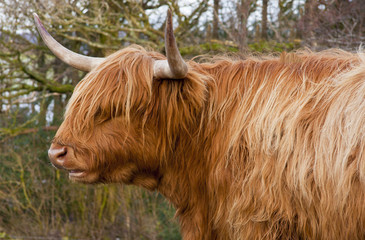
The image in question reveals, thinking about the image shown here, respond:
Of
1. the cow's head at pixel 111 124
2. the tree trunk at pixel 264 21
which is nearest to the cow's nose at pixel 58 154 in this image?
the cow's head at pixel 111 124

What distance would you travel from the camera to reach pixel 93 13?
7977mm

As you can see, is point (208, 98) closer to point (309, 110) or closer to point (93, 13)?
point (309, 110)

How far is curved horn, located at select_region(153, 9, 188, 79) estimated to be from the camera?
2.46 meters

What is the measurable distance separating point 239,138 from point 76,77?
21.6 feet

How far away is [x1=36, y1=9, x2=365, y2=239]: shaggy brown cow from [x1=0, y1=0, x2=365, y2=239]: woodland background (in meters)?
3.77

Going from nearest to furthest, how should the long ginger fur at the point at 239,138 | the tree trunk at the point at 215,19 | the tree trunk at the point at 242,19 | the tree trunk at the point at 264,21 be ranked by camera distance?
the long ginger fur at the point at 239,138 → the tree trunk at the point at 242,19 → the tree trunk at the point at 264,21 → the tree trunk at the point at 215,19

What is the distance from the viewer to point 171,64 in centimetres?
267

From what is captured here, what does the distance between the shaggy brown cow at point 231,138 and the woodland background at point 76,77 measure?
148 inches

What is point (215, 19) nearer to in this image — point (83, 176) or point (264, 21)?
point (264, 21)

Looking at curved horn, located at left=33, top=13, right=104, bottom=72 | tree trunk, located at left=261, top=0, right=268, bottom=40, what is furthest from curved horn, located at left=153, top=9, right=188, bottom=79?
tree trunk, located at left=261, top=0, right=268, bottom=40

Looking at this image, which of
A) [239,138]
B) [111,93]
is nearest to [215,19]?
[111,93]

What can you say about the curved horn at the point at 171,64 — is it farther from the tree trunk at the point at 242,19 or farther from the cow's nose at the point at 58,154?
the tree trunk at the point at 242,19

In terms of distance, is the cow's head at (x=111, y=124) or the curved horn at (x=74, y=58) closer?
the cow's head at (x=111, y=124)

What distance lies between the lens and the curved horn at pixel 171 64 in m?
2.46
